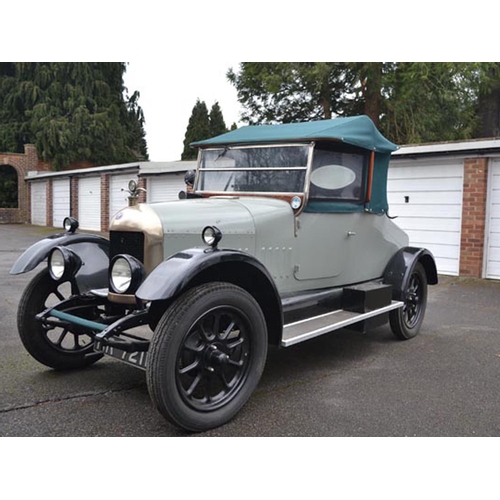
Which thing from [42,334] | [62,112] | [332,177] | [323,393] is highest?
[62,112]

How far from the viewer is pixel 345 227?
15.1 ft

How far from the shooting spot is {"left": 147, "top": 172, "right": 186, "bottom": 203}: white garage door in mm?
15672

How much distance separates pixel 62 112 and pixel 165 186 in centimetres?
1417

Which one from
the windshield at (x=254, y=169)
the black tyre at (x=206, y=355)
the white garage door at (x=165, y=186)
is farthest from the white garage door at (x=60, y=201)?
the black tyre at (x=206, y=355)

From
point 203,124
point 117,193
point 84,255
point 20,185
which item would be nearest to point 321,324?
point 84,255

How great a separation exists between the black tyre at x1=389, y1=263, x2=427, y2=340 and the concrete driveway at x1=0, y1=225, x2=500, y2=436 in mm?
125

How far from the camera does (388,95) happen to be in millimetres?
16203

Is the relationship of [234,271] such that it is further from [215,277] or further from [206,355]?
[206,355]

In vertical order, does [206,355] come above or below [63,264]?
A: below

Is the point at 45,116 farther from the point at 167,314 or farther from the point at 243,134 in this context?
the point at 167,314

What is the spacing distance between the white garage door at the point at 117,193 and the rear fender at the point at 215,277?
14.9 meters

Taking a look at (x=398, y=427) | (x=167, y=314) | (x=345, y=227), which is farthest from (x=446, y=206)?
(x=167, y=314)

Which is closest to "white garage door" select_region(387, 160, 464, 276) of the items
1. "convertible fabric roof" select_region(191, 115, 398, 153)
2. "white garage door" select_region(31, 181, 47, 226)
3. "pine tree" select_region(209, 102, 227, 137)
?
"convertible fabric roof" select_region(191, 115, 398, 153)

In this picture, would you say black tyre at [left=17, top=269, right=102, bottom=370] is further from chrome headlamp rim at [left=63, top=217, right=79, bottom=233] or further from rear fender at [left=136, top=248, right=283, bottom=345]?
rear fender at [left=136, top=248, right=283, bottom=345]
